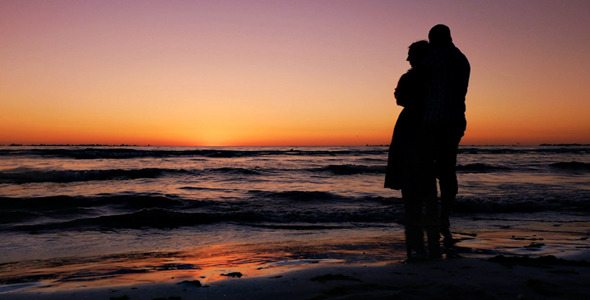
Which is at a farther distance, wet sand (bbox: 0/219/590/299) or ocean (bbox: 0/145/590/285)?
ocean (bbox: 0/145/590/285)

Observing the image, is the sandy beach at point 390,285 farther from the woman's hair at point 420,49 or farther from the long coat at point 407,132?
the woman's hair at point 420,49

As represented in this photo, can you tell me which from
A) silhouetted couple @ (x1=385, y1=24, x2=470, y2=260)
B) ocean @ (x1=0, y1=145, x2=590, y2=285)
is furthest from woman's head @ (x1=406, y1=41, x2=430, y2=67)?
ocean @ (x1=0, y1=145, x2=590, y2=285)

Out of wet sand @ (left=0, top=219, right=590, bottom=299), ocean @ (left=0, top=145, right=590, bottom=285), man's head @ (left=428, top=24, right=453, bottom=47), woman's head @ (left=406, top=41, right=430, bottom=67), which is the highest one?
man's head @ (left=428, top=24, right=453, bottom=47)

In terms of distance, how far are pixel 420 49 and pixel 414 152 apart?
3.88ft

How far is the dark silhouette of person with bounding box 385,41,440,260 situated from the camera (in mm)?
4250

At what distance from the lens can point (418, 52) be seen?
4.25 metres

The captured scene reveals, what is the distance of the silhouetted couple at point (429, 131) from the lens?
13.0 feet

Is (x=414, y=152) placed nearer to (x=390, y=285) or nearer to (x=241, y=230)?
(x=241, y=230)

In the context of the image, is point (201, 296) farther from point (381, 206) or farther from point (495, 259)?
point (381, 206)

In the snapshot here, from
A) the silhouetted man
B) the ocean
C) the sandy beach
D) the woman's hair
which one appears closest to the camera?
the sandy beach

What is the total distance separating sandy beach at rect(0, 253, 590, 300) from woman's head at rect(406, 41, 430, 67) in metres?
2.54

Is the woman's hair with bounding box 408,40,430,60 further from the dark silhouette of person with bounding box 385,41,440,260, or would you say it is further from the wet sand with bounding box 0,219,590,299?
the wet sand with bounding box 0,219,590,299

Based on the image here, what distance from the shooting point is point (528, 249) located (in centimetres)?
303

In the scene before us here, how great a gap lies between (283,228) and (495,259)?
264 centimetres
